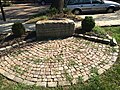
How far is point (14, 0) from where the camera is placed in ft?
93.6

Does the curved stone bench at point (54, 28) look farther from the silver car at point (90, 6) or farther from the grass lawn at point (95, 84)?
the silver car at point (90, 6)

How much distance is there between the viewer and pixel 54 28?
10.0 meters

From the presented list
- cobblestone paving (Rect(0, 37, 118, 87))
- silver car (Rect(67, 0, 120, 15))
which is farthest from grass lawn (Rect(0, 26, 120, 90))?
silver car (Rect(67, 0, 120, 15))

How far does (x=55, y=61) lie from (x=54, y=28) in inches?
100

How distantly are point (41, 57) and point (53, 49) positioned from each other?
0.87 meters

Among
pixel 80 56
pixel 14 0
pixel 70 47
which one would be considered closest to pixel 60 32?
pixel 70 47

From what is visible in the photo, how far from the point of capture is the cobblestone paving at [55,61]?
7000 mm

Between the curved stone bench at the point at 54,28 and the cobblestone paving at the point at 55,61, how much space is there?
0.50 meters

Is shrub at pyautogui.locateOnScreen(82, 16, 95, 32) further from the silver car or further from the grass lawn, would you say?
the silver car

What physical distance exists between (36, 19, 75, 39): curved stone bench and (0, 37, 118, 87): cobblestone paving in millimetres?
497

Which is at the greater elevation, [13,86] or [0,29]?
[0,29]

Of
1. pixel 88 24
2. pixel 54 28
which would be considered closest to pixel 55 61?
pixel 54 28

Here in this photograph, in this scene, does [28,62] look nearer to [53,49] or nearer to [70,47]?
[53,49]

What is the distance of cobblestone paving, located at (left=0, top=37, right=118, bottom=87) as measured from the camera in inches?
276
